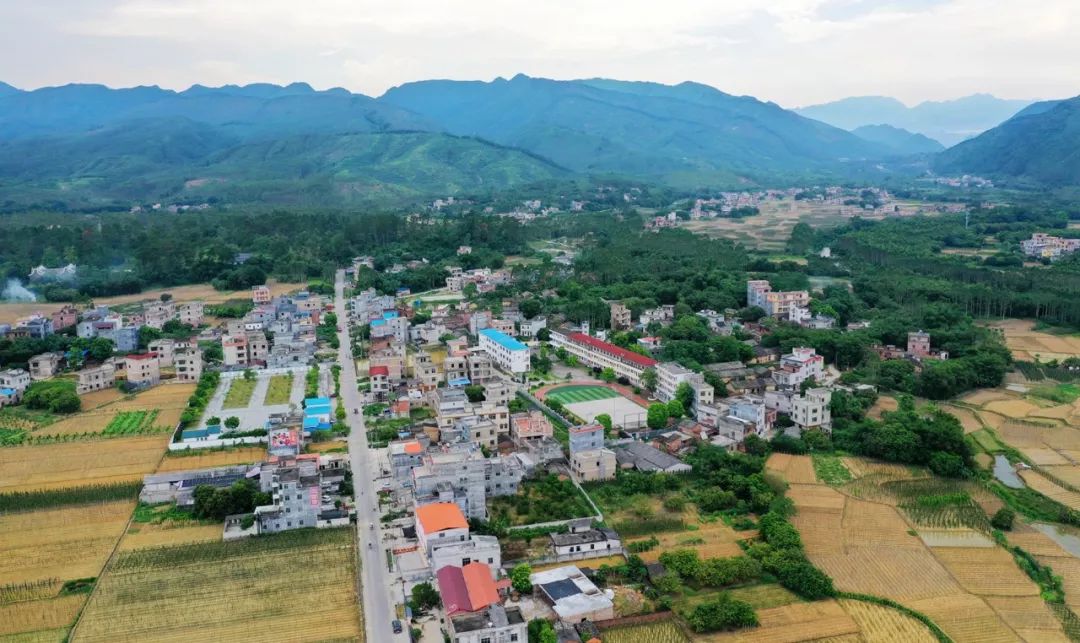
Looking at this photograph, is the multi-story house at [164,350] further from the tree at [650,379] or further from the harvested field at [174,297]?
the tree at [650,379]

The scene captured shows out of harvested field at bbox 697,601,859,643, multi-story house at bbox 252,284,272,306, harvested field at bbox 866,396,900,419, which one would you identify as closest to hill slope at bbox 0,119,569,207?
multi-story house at bbox 252,284,272,306

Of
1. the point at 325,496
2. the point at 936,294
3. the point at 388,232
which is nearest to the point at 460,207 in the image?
the point at 388,232

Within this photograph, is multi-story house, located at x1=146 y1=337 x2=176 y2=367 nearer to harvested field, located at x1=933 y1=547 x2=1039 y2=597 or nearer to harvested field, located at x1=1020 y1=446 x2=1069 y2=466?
harvested field, located at x1=933 y1=547 x2=1039 y2=597

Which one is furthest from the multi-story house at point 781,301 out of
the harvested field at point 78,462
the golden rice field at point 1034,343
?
the harvested field at point 78,462

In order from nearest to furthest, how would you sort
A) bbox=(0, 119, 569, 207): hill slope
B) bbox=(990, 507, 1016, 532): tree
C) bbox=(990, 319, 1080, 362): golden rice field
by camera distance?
bbox=(990, 507, 1016, 532): tree
bbox=(990, 319, 1080, 362): golden rice field
bbox=(0, 119, 569, 207): hill slope

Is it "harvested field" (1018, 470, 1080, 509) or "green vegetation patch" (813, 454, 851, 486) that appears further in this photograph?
"green vegetation patch" (813, 454, 851, 486)

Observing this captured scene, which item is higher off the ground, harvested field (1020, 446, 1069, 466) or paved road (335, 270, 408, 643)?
paved road (335, 270, 408, 643)
